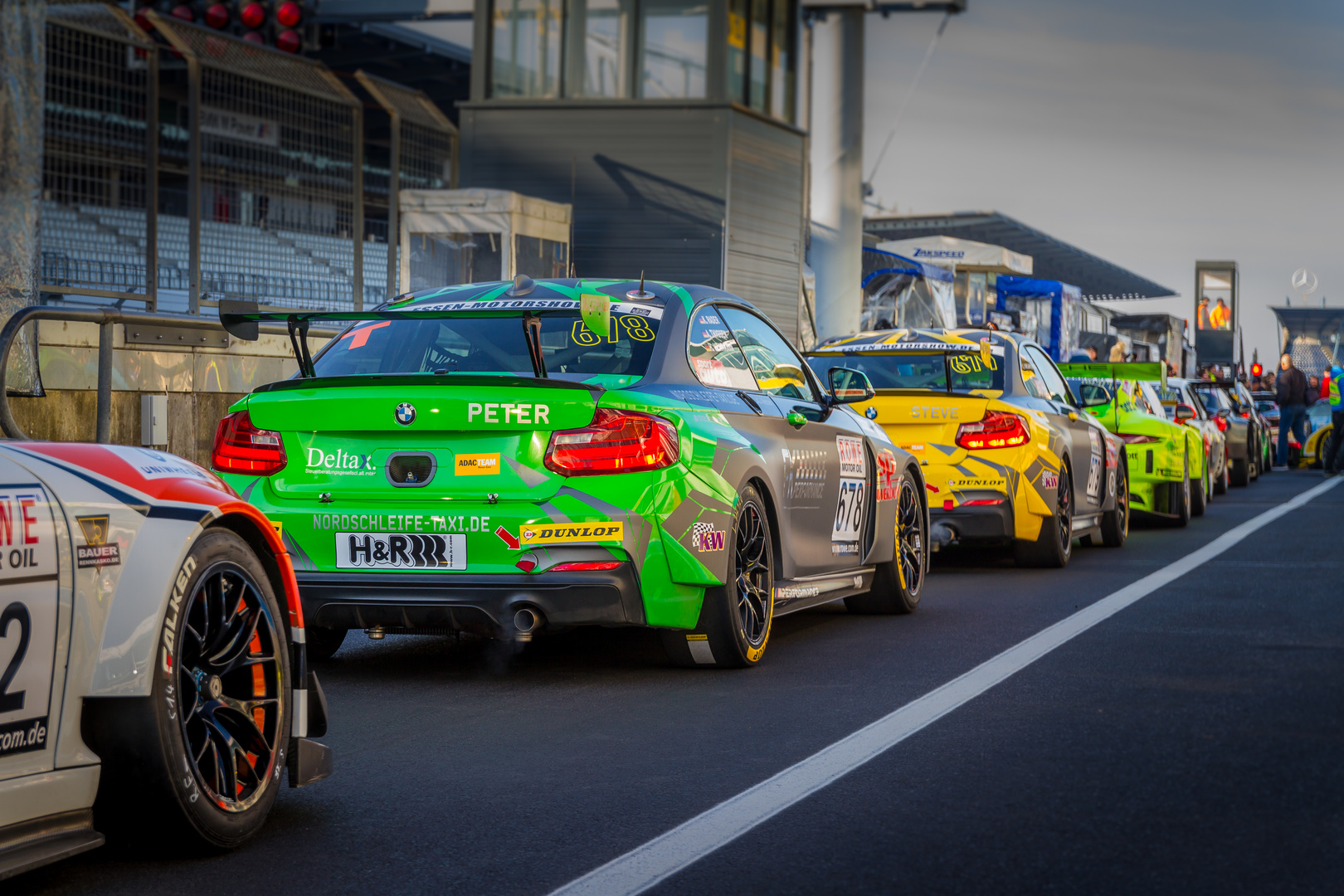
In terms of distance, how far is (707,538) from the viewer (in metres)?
6.40

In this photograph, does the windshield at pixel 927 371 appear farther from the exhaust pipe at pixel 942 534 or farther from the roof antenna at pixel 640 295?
the roof antenna at pixel 640 295

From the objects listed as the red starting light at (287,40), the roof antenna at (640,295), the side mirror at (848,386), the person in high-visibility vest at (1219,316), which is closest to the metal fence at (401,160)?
the red starting light at (287,40)

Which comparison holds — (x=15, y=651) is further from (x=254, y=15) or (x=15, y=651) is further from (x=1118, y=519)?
(x=254, y=15)

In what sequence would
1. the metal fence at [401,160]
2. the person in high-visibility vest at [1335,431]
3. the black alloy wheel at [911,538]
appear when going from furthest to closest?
the person in high-visibility vest at [1335,431], the metal fence at [401,160], the black alloy wheel at [911,538]

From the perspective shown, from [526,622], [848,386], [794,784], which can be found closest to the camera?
[794,784]

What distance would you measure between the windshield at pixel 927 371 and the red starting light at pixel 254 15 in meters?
9.14

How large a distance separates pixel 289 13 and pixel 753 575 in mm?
12725

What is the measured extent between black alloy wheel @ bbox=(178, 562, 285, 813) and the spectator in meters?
27.0

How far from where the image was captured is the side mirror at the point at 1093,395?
1501 cm

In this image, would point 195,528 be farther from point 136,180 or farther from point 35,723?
point 136,180

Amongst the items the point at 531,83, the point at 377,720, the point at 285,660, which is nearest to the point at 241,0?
the point at 531,83

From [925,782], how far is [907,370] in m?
6.89

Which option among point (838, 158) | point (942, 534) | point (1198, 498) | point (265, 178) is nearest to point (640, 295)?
point (942, 534)

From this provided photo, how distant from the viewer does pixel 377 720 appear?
5746 millimetres
